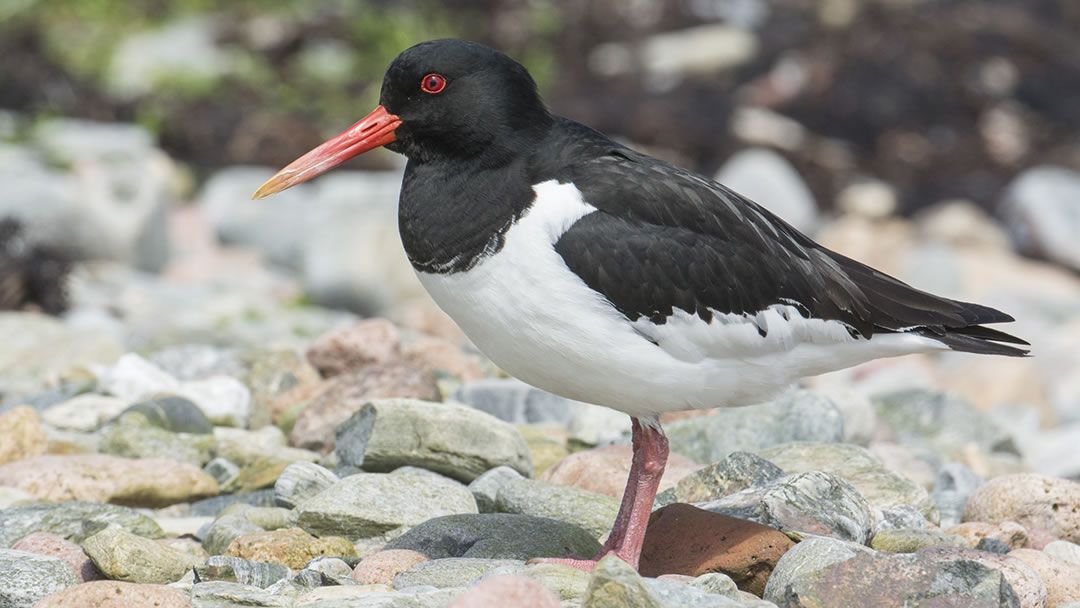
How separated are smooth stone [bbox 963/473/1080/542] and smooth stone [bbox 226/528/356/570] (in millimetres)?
2575

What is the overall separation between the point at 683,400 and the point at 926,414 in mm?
3726

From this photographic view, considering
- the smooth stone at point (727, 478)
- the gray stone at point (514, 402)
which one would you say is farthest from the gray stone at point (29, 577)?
the gray stone at point (514, 402)

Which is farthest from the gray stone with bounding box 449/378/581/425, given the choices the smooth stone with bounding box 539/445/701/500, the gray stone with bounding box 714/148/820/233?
the gray stone with bounding box 714/148/820/233

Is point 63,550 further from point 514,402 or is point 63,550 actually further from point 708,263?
point 514,402

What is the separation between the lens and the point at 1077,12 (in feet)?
66.1

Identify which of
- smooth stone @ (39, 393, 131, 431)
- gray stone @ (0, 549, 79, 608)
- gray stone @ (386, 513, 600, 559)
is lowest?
gray stone @ (0, 549, 79, 608)

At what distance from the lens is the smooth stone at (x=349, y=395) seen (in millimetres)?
6027

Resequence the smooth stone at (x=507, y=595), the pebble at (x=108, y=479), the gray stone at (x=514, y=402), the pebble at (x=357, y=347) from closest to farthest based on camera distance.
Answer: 1. the smooth stone at (x=507, y=595)
2. the pebble at (x=108, y=479)
3. the gray stone at (x=514, y=402)
4. the pebble at (x=357, y=347)

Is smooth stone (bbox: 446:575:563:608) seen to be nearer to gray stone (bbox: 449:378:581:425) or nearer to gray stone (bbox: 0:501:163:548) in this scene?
gray stone (bbox: 0:501:163:548)

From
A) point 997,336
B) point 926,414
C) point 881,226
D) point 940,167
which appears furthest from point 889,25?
point 997,336

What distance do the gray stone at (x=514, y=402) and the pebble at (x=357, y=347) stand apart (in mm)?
477

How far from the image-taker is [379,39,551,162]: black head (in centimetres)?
464

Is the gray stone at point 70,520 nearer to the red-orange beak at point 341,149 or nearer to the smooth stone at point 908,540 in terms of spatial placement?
the red-orange beak at point 341,149

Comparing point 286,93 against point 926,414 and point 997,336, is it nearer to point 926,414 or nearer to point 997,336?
point 926,414
